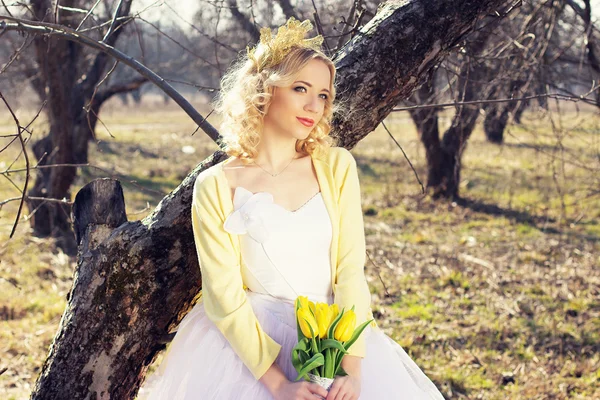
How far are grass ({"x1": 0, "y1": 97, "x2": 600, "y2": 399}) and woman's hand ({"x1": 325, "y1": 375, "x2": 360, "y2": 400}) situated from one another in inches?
58.4

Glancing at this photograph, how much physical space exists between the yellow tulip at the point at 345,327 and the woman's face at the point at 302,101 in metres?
0.63

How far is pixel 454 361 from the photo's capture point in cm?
425

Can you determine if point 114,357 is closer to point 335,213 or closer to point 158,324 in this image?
point 158,324

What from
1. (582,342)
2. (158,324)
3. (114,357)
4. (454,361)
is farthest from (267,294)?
(582,342)

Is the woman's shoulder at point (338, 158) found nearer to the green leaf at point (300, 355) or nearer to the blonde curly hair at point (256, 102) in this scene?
the blonde curly hair at point (256, 102)

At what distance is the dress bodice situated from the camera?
7.20 feet

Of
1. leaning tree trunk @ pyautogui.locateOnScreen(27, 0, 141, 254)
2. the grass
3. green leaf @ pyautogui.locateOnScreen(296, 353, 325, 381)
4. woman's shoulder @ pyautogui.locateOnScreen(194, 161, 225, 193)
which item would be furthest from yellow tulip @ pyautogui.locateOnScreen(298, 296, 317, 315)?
leaning tree trunk @ pyautogui.locateOnScreen(27, 0, 141, 254)

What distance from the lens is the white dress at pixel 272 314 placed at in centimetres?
214

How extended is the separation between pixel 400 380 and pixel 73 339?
124 centimetres

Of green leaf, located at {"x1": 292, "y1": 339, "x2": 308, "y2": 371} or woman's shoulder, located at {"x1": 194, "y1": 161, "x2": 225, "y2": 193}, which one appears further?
woman's shoulder, located at {"x1": 194, "y1": 161, "x2": 225, "y2": 193}

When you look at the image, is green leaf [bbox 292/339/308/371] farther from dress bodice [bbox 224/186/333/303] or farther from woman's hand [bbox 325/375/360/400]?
dress bodice [bbox 224/186/333/303]

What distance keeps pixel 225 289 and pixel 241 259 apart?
→ 16 centimetres

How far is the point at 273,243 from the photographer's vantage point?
7.25ft

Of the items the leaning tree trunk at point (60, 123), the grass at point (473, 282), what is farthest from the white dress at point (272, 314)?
the leaning tree trunk at point (60, 123)
